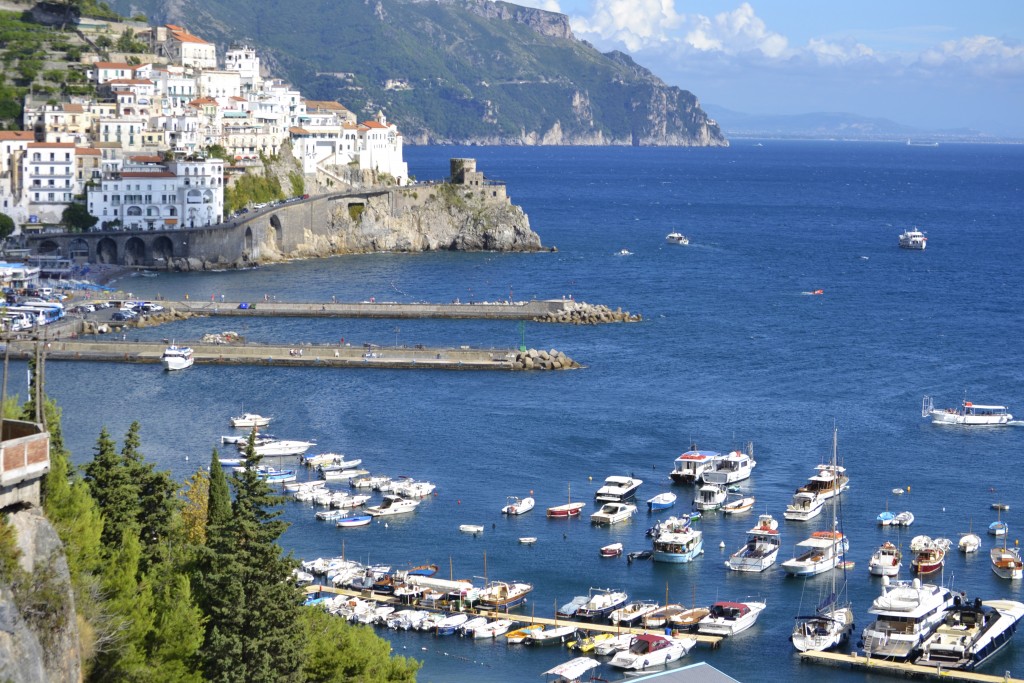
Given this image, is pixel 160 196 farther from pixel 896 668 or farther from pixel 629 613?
pixel 896 668

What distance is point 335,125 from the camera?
115125 millimetres

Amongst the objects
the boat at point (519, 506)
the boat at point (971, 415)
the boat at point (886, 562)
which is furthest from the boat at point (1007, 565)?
the boat at point (971, 415)

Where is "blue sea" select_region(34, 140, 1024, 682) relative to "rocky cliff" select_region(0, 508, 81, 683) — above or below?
below

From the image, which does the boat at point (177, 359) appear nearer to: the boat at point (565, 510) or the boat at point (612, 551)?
the boat at point (565, 510)

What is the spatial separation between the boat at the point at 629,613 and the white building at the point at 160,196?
204 feet

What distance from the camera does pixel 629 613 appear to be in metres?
33.9

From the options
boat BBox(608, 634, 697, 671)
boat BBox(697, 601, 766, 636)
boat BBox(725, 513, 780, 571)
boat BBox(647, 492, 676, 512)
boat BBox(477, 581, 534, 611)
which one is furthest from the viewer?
boat BBox(647, 492, 676, 512)

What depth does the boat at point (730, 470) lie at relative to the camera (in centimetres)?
4481

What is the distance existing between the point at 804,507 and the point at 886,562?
16.9 ft

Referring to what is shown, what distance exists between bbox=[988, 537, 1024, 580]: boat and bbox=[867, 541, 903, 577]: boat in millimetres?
2281

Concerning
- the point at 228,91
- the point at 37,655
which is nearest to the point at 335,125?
the point at 228,91

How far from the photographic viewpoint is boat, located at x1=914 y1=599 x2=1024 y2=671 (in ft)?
104

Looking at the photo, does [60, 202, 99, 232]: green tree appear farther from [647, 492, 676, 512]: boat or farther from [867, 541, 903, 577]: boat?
[867, 541, 903, 577]: boat

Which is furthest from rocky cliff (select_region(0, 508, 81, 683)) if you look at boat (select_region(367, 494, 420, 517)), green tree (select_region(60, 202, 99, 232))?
green tree (select_region(60, 202, 99, 232))
